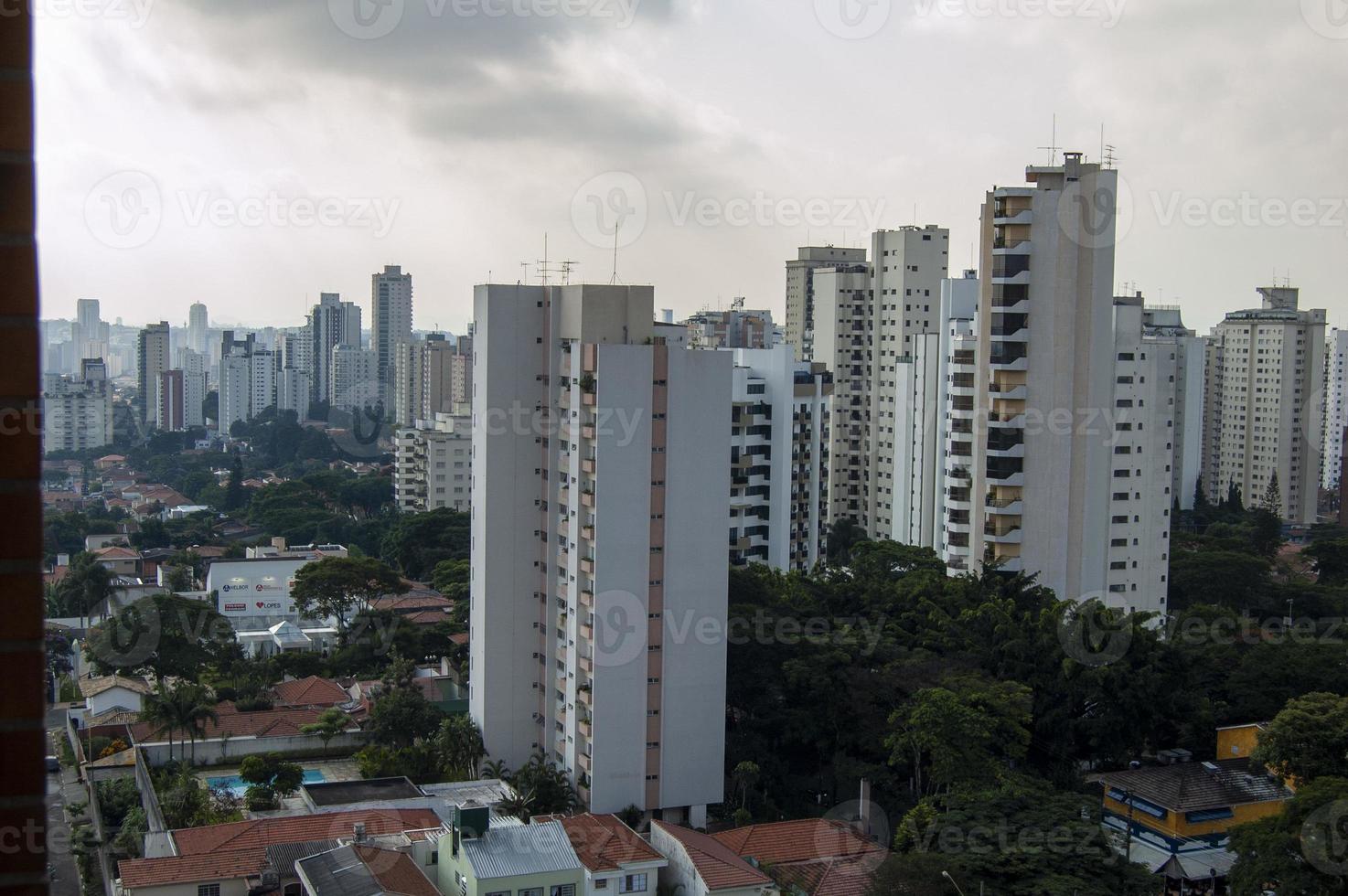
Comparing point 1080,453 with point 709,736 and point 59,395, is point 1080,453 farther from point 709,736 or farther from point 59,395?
point 59,395

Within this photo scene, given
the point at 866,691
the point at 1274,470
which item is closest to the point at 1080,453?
the point at 866,691

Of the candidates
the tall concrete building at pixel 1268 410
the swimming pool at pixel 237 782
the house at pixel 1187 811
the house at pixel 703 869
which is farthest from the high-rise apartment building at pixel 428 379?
the house at pixel 1187 811

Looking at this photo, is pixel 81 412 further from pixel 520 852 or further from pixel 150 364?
pixel 520 852

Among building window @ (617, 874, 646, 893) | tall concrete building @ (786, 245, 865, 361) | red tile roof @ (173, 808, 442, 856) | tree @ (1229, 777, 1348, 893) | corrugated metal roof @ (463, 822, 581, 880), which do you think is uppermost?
tall concrete building @ (786, 245, 865, 361)

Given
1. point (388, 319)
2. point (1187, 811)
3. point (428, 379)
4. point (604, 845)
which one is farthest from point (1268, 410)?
point (388, 319)

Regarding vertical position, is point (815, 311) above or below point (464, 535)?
above

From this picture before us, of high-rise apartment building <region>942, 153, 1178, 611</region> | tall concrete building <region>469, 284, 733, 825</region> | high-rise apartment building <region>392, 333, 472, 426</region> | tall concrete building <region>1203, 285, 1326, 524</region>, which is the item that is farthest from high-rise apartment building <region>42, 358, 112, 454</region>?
high-rise apartment building <region>942, 153, 1178, 611</region>

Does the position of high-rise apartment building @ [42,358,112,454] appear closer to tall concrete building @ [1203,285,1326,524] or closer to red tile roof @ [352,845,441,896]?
tall concrete building @ [1203,285,1326,524]
